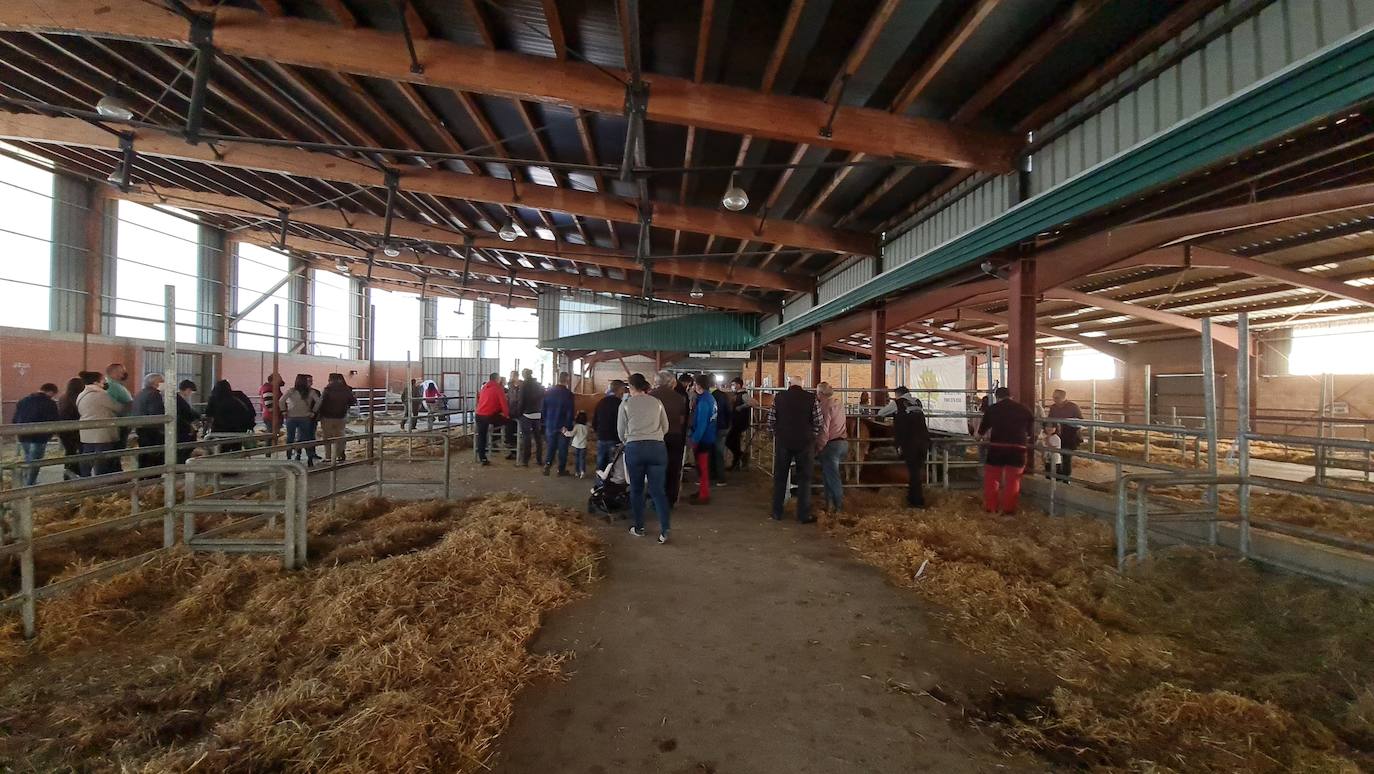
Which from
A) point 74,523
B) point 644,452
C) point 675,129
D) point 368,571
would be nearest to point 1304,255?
point 675,129

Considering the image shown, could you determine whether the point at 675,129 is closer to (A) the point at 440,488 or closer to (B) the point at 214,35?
(B) the point at 214,35

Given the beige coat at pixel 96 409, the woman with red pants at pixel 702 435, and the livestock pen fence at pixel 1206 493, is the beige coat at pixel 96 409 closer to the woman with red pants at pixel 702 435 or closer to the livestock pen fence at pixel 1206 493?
the woman with red pants at pixel 702 435

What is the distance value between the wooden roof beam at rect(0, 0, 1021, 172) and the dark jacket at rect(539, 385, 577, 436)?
5.11m

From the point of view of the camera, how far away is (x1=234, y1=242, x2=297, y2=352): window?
23.5 metres

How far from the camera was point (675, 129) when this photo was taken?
8.05 m

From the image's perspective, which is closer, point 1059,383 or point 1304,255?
point 1304,255

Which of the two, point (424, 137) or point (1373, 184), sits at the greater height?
point (424, 137)

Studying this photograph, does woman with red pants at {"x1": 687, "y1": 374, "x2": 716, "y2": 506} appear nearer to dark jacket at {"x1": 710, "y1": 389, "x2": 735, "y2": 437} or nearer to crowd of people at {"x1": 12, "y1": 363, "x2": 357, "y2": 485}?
dark jacket at {"x1": 710, "y1": 389, "x2": 735, "y2": 437}

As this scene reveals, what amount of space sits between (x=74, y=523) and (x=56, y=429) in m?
2.83

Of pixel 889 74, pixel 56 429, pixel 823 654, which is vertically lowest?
pixel 823 654

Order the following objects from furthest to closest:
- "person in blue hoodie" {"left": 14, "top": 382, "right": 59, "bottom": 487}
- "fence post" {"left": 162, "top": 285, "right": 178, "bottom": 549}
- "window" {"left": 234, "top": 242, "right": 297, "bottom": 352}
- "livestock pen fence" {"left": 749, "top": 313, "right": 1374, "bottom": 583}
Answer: "window" {"left": 234, "top": 242, "right": 297, "bottom": 352} → "person in blue hoodie" {"left": 14, "top": 382, "right": 59, "bottom": 487} → "fence post" {"left": 162, "top": 285, "right": 178, "bottom": 549} → "livestock pen fence" {"left": 749, "top": 313, "right": 1374, "bottom": 583}

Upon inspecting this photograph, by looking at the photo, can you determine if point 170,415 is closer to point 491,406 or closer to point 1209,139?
point 491,406

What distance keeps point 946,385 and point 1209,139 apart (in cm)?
890

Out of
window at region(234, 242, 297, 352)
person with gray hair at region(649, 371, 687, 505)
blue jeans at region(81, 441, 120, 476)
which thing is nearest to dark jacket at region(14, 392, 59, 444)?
blue jeans at region(81, 441, 120, 476)
